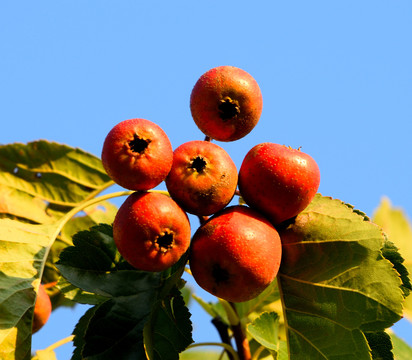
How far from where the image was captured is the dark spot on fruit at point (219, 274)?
207 cm

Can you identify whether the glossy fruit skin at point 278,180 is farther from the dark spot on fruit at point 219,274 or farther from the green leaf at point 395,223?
the green leaf at point 395,223

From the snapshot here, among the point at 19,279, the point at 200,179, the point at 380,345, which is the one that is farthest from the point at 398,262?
the point at 19,279

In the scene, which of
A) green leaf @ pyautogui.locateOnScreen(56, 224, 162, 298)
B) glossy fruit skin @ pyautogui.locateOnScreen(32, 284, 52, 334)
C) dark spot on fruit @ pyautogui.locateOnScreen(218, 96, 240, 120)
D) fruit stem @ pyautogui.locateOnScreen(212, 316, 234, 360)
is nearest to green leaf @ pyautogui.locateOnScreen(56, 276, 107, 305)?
green leaf @ pyautogui.locateOnScreen(56, 224, 162, 298)

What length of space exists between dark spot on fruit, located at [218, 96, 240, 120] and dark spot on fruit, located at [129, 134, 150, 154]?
37 centimetres

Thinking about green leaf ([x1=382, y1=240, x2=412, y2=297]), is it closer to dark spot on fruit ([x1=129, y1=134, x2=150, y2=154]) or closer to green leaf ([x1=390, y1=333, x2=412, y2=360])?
green leaf ([x1=390, y1=333, x2=412, y2=360])

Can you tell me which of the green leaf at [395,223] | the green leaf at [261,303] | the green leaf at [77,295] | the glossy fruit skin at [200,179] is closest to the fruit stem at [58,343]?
the green leaf at [77,295]

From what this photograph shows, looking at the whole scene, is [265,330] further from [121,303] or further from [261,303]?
[121,303]

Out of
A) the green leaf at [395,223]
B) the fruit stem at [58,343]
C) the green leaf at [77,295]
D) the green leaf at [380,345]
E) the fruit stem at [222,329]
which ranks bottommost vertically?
the fruit stem at [58,343]

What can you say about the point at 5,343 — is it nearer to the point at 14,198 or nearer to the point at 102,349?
the point at 102,349

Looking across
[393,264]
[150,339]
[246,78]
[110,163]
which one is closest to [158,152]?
[110,163]

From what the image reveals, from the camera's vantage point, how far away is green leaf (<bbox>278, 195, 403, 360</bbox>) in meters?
2.28

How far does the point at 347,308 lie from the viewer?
7.55ft

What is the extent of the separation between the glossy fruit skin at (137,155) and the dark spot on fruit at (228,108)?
0.95ft

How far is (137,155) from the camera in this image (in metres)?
2.06
